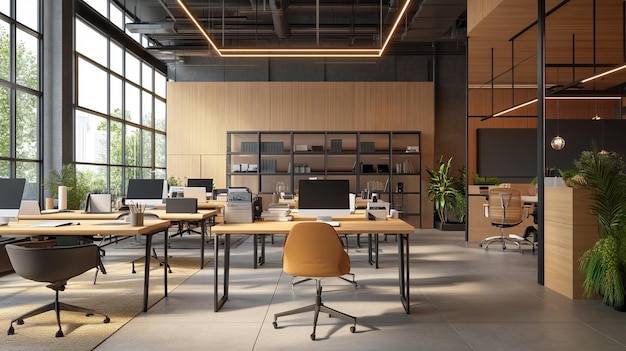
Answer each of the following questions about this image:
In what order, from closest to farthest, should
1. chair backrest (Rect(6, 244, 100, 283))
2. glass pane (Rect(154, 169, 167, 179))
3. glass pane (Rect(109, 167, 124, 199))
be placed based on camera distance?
chair backrest (Rect(6, 244, 100, 283))
glass pane (Rect(109, 167, 124, 199))
glass pane (Rect(154, 169, 167, 179))

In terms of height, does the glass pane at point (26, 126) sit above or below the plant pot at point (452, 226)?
above

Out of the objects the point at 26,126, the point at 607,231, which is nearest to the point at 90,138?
the point at 26,126

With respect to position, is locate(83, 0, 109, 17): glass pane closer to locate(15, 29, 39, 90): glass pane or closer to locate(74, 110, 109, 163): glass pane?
locate(15, 29, 39, 90): glass pane

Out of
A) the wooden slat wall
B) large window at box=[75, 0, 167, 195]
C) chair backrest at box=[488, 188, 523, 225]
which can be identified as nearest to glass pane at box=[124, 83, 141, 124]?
large window at box=[75, 0, 167, 195]

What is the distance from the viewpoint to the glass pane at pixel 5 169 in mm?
7434

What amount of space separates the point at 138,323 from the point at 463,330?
8.55 feet

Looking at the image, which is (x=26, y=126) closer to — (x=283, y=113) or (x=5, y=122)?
(x=5, y=122)

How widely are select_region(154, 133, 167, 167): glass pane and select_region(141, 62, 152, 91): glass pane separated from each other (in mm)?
1279

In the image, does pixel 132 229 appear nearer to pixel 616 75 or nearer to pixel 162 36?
pixel 162 36

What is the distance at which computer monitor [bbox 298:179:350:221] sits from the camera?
5.38 metres

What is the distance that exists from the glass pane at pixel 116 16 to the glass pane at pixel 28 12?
7.79 ft

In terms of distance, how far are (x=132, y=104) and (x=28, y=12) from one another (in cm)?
374

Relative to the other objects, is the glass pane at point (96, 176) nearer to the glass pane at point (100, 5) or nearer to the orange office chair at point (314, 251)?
the glass pane at point (100, 5)

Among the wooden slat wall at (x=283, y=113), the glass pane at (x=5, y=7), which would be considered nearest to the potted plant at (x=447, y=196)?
the wooden slat wall at (x=283, y=113)
